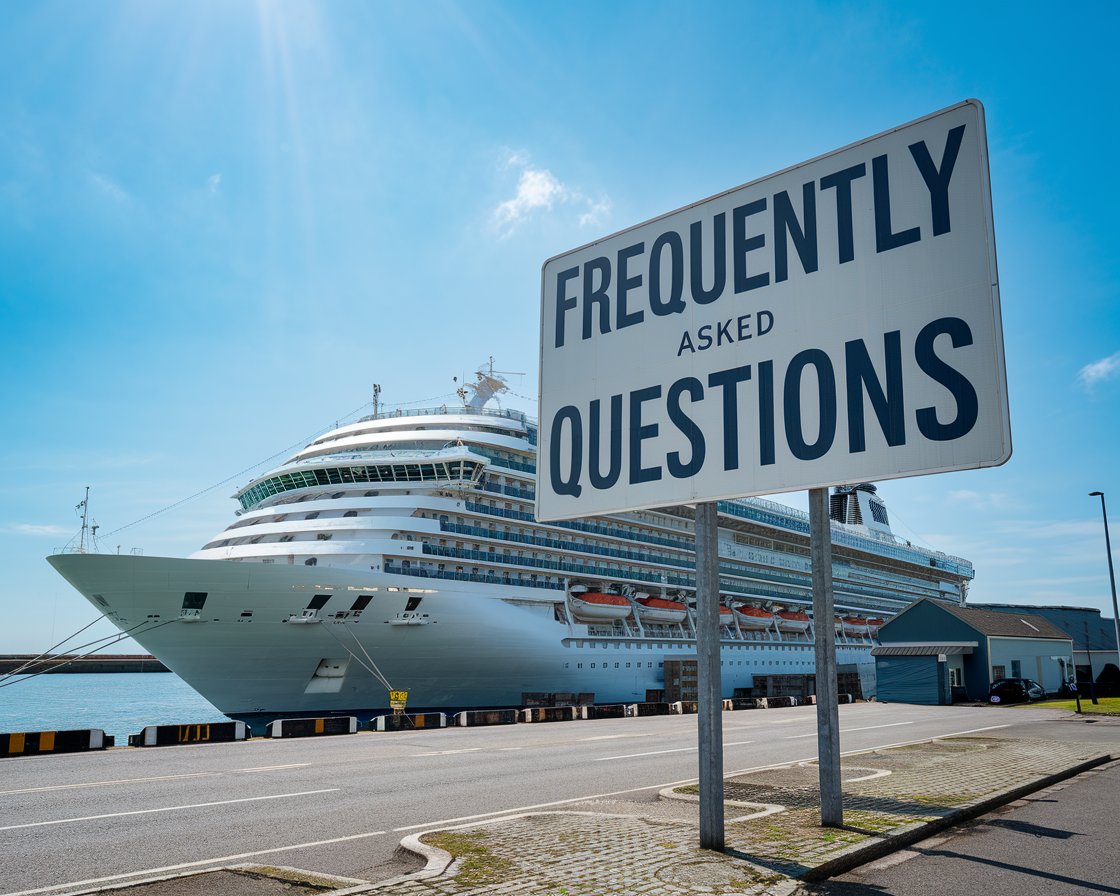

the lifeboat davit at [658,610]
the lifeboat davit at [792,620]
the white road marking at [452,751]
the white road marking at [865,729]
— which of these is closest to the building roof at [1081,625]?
the lifeboat davit at [792,620]

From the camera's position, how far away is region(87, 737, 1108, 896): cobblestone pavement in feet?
18.6

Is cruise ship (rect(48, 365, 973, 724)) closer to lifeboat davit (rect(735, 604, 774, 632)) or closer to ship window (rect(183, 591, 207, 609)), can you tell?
ship window (rect(183, 591, 207, 609))

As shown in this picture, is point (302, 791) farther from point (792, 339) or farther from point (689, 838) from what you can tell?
point (792, 339)

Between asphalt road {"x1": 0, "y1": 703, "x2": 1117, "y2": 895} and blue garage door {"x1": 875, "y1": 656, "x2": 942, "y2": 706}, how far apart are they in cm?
2188

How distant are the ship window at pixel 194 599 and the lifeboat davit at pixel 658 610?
2345 centimetres

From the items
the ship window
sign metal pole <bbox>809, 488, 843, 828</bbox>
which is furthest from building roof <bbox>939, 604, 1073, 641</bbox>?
sign metal pole <bbox>809, 488, 843, 828</bbox>

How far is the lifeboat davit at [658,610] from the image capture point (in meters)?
44.3

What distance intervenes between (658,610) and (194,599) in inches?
989

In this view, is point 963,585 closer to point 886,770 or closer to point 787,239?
point 886,770

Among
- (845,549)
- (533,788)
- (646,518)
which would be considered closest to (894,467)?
(533,788)

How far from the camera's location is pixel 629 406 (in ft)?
27.2

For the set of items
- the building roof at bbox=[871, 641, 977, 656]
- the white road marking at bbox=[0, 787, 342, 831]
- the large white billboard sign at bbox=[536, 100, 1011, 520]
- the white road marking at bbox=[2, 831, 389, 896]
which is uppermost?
the large white billboard sign at bbox=[536, 100, 1011, 520]

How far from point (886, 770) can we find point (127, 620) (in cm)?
2546

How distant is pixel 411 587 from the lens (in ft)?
103
